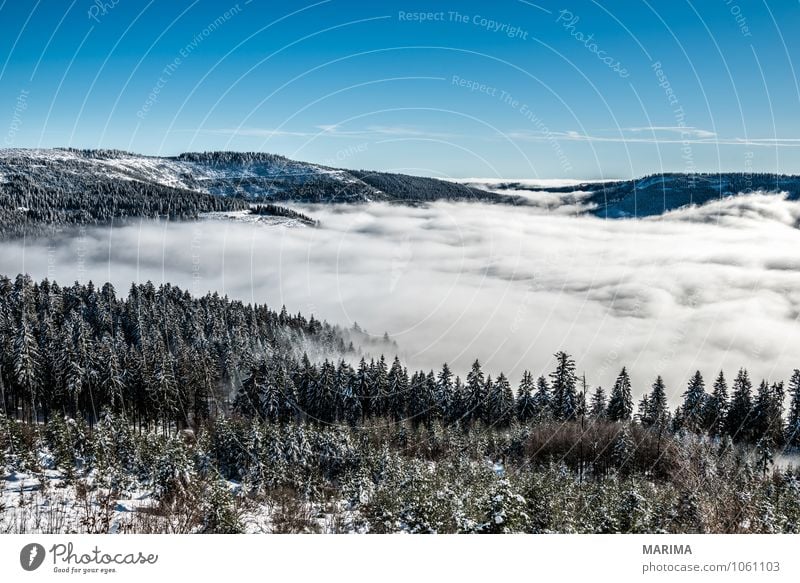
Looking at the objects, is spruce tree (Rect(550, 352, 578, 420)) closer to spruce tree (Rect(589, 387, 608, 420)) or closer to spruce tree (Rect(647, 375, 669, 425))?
spruce tree (Rect(589, 387, 608, 420))

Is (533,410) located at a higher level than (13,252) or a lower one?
lower

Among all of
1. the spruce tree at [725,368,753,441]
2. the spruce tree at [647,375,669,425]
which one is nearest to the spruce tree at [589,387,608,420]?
the spruce tree at [647,375,669,425]

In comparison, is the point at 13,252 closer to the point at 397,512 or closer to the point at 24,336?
the point at 24,336

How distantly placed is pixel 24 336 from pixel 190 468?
132 feet

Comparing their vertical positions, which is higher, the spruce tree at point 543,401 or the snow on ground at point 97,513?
the snow on ground at point 97,513

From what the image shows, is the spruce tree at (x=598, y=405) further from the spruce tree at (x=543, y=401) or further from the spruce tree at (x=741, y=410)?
the spruce tree at (x=741, y=410)

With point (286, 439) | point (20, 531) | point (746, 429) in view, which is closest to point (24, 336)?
point (286, 439)

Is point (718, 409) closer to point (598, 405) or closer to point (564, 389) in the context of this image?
point (598, 405)
